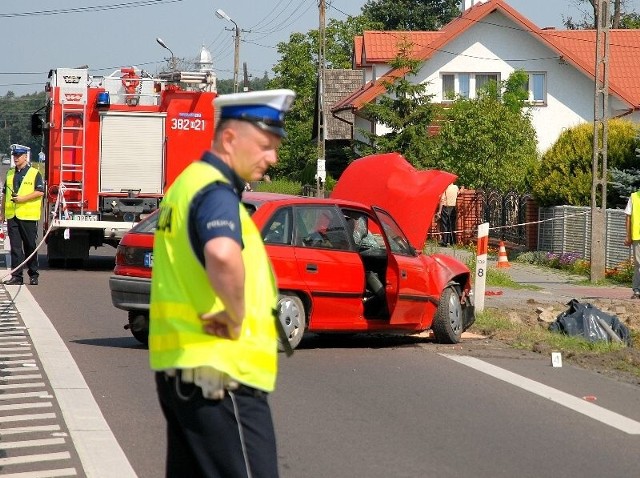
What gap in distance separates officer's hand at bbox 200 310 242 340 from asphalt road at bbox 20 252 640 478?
3.17 m

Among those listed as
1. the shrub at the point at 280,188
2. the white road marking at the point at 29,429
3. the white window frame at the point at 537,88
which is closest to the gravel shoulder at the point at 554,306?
the white road marking at the point at 29,429

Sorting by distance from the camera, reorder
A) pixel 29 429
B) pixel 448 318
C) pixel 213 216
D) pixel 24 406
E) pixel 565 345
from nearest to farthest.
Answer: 1. pixel 213 216
2. pixel 29 429
3. pixel 24 406
4. pixel 448 318
5. pixel 565 345

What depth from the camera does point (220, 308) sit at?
4039 mm

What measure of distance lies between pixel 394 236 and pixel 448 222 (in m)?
20.0

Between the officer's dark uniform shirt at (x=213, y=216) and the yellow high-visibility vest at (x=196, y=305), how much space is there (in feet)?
0.09

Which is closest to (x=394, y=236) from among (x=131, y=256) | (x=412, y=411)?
(x=131, y=256)

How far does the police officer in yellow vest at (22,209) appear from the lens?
18438mm

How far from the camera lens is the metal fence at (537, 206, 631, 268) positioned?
25.1 m

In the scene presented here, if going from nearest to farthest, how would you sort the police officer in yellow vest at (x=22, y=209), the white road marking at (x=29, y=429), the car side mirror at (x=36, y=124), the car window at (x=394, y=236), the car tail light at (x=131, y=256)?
the white road marking at (x=29, y=429), the car tail light at (x=131, y=256), the car window at (x=394, y=236), the police officer in yellow vest at (x=22, y=209), the car side mirror at (x=36, y=124)

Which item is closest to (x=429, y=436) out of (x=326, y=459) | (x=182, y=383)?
(x=326, y=459)

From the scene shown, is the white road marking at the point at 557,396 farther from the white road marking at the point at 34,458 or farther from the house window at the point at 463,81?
the house window at the point at 463,81

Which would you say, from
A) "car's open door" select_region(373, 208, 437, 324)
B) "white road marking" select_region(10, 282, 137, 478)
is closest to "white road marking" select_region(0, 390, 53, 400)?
"white road marking" select_region(10, 282, 137, 478)

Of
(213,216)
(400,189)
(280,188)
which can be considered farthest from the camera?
(280,188)

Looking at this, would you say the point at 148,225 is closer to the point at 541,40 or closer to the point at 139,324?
the point at 139,324
